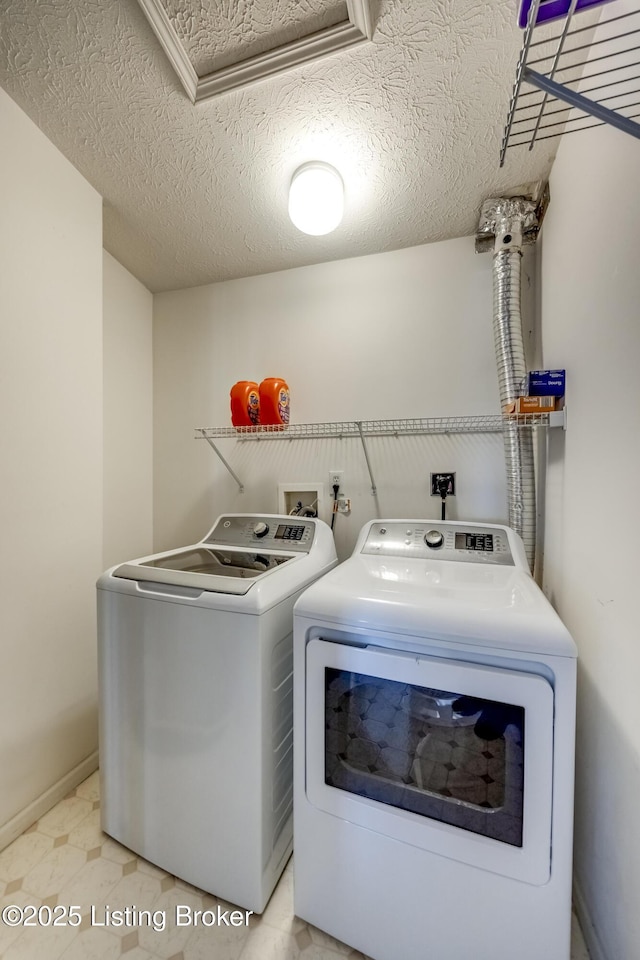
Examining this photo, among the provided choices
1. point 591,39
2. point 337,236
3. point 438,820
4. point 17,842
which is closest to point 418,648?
point 438,820

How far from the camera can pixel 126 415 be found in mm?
2188

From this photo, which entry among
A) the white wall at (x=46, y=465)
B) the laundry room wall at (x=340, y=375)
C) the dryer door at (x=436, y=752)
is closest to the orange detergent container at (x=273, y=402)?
the laundry room wall at (x=340, y=375)

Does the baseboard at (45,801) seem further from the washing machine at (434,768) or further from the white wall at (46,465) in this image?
the washing machine at (434,768)

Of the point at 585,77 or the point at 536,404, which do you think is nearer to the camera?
the point at 585,77

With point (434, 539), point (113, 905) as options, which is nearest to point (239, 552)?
point (434, 539)

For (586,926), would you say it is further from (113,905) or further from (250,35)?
(250,35)

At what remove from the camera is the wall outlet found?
1858 mm

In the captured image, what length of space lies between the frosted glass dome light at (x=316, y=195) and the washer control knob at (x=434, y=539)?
135 centimetres

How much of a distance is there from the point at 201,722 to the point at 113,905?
0.63 m

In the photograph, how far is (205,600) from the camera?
43.7 inches

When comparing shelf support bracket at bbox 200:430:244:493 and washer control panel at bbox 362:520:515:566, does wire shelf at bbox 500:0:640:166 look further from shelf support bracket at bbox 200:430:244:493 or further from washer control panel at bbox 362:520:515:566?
shelf support bracket at bbox 200:430:244:493

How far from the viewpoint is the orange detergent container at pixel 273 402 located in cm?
182

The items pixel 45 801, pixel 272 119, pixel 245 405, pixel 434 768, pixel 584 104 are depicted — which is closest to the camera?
pixel 584 104

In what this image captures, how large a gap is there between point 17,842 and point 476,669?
1744 millimetres
